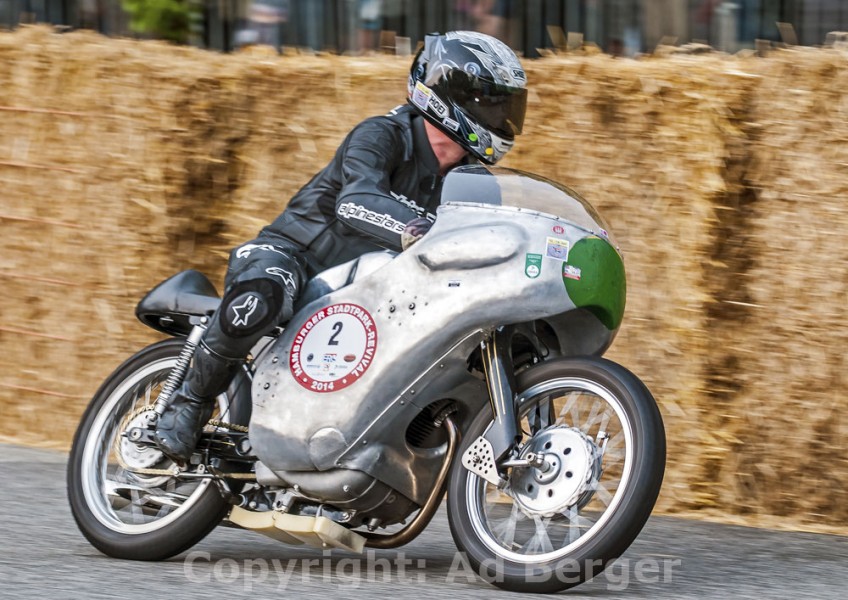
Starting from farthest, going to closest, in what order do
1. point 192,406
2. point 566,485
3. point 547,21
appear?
point 547,21 < point 192,406 < point 566,485

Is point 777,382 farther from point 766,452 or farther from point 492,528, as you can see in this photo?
point 492,528

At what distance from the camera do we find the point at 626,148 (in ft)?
23.3

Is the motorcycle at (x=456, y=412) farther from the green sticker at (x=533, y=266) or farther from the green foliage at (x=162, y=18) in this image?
the green foliage at (x=162, y=18)

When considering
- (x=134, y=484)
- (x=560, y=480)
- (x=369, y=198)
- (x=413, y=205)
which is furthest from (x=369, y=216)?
(x=134, y=484)

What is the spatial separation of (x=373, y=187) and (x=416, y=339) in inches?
21.6

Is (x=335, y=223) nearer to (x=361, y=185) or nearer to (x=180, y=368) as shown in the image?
(x=361, y=185)

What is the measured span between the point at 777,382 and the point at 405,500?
2164 millimetres

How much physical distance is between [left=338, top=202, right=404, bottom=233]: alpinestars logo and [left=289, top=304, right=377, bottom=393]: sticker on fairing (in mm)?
293

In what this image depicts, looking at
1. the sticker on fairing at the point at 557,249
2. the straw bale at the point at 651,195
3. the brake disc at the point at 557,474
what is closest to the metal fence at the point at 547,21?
the straw bale at the point at 651,195

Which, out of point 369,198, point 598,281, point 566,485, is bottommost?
point 566,485

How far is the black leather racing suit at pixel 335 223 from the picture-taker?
532 centimetres

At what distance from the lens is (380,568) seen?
18.6ft

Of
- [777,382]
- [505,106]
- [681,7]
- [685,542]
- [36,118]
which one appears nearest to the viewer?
[505,106]

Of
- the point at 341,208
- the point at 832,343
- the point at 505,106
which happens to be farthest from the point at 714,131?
the point at 341,208
